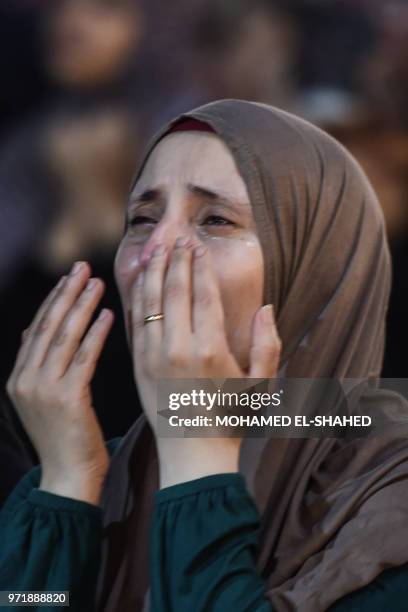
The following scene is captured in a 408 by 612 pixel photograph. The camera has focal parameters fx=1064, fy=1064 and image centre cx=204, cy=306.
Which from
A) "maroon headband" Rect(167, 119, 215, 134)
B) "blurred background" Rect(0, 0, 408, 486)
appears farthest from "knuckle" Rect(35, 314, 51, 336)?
"blurred background" Rect(0, 0, 408, 486)

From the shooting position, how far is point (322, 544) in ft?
4.31

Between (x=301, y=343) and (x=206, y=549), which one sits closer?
(x=206, y=549)

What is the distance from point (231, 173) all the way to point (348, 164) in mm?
194

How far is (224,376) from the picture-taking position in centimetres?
135

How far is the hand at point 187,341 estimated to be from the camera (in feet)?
4.37

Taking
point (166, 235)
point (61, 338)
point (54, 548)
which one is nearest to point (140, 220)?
point (166, 235)

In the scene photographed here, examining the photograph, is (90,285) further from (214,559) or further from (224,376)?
(214,559)

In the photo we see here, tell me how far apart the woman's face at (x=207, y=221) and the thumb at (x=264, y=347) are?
0.16 ft

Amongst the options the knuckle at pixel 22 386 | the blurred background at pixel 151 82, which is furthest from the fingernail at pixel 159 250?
the blurred background at pixel 151 82

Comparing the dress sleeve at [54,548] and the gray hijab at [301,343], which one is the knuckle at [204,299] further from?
the dress sleeve at [54,548]

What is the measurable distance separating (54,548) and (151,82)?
1619 millimetres

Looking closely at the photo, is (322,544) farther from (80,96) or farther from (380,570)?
(80,96)

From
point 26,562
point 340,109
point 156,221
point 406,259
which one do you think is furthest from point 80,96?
point 26,562

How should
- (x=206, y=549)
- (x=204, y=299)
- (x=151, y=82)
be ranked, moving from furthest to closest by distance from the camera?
(x=151, y=82), (x=204, y=299), (x=206, y=549)
